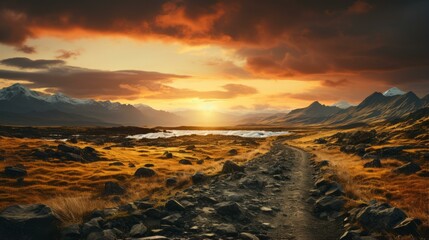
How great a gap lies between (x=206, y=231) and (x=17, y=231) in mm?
7953

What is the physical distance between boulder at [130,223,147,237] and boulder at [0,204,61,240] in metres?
3.12

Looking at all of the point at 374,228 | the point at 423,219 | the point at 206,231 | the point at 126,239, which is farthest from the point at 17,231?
the point at 423,219

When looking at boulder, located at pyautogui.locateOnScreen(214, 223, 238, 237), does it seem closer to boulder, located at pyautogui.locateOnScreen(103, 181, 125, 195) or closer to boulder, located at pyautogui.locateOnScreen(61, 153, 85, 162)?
boulder, located at pyautogui.locateOnScreen(103, 181, 125, 195)

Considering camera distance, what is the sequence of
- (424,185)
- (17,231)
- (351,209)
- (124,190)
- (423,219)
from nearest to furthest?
(17,231) < (423,219) < (351,209) < (124,190) < (424,185)

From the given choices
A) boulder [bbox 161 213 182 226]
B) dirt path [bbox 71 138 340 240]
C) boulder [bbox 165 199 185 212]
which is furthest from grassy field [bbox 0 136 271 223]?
boulder [bbox 161 213 182 226]

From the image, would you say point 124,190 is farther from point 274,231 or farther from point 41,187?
point 274,231

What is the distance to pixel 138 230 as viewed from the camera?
45.5 feet

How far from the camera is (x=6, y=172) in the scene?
38719 millimetres

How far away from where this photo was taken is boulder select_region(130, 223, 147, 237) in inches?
538

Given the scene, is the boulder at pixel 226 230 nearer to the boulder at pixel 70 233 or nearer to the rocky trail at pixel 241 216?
the rocky trail at pixel 241 216

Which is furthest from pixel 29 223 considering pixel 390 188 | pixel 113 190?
pixel 390 188

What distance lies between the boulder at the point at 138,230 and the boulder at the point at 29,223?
3124 mm

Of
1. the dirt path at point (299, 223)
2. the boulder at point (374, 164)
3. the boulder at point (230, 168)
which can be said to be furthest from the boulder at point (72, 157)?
the boulder at point (374, 164)

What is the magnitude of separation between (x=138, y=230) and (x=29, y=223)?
14.8 feet
